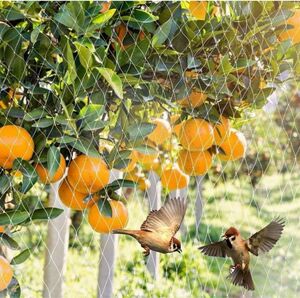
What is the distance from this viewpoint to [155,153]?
2.77 ft

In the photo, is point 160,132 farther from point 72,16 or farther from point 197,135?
point 72,16

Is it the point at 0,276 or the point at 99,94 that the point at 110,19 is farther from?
the point at 0,276

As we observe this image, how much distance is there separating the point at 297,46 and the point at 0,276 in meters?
0.47

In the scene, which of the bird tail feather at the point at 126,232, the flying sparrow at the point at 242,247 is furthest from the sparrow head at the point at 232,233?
the bird tail feather at the point at 126,232

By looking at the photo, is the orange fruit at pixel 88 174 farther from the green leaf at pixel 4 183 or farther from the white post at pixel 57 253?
the white post at pixel 57 253

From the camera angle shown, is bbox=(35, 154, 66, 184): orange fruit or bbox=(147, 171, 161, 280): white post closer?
bbox=(35, 154, 66, 184): orange fruit

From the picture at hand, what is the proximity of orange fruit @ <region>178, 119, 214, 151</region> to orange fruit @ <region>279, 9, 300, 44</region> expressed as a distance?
15 cm

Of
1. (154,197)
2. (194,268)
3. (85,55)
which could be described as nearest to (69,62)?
(85,55)

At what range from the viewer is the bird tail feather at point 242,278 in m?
0.82

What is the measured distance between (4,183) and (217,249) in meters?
0.26

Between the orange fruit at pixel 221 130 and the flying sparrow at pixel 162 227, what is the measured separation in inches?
5.8

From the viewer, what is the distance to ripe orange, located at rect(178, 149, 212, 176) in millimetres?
895

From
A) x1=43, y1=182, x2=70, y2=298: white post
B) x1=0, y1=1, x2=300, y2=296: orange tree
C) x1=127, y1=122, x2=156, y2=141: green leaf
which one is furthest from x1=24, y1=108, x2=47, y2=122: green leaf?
x1=43, y1=182, x2=70, y2=298: white post

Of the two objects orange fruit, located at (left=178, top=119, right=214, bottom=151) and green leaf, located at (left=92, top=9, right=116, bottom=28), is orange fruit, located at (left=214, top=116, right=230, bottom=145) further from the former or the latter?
green leaf, located at (left=92, top=9, right=116, bottom=28)
